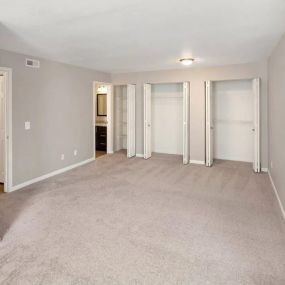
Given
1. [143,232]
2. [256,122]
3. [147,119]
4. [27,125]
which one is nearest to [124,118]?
[147,119]

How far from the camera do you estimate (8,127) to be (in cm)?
429

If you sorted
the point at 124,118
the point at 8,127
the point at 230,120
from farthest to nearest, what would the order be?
the point at 124,118 < the point at 230,120 < the point at 8,127

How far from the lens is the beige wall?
5539mm

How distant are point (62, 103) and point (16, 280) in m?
4.06

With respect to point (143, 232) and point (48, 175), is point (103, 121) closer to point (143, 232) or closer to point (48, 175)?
point (48, 175)

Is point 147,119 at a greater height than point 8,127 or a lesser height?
greater

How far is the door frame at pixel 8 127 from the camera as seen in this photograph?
423cm

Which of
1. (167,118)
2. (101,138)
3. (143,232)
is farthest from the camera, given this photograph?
(101,138)

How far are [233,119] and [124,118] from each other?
3391 millimetres

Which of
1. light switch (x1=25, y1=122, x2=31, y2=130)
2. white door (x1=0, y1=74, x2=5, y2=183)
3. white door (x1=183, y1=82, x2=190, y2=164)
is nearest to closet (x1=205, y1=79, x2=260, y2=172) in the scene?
white door (x1=183, y1=82, x2=190, y2=164)

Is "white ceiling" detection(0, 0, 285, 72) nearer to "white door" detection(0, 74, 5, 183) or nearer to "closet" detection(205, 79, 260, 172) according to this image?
"white door" detection(0, 74, 5, 183)

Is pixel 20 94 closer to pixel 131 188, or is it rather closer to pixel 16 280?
pixel 131 188

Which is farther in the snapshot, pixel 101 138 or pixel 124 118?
→ pixel 124 118

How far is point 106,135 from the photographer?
7.83 metres
